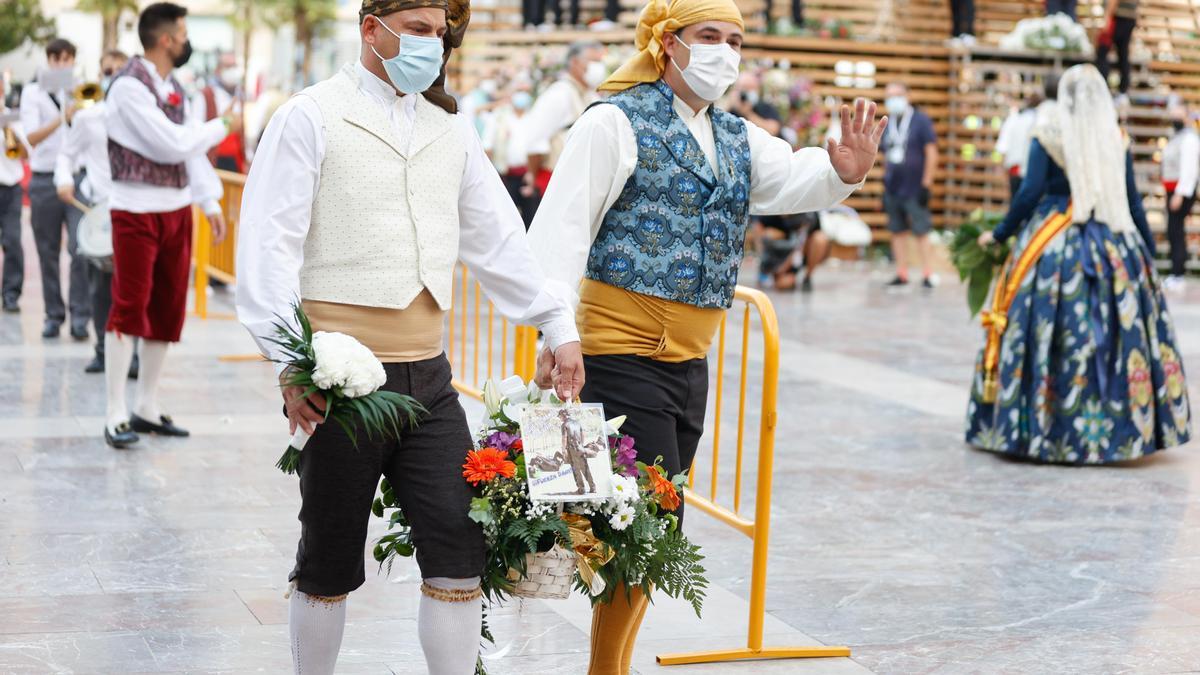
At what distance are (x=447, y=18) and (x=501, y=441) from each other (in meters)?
0.94

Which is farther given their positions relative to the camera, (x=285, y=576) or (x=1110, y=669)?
(x=285, y=576)

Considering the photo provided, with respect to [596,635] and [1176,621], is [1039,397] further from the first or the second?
[596,635]

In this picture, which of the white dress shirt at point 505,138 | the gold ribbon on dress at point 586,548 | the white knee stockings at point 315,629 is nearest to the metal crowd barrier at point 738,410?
the gold ribbon on dress at point 586,548

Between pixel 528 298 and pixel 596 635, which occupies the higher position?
pixel 528 298

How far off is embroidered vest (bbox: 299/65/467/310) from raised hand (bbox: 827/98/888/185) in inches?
43.5

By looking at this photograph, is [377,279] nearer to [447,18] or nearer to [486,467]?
[486,467]

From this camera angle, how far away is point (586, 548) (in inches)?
140

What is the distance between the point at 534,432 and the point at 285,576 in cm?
203

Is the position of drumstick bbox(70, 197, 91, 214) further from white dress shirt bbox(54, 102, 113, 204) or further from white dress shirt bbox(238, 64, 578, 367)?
white dress shirt bbox(238, 64, 578, 367)

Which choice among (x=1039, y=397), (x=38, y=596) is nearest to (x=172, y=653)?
(x=38, y=596)

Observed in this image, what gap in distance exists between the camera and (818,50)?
20359mm

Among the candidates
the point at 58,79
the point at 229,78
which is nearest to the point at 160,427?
the point at 58,79

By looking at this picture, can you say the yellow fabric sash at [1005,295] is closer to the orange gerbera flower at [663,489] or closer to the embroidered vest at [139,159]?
the embroidered vest at [139,159]

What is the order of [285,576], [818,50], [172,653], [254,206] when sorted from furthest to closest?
[818,50] < [285,576] < [172,653] < [254,206]
